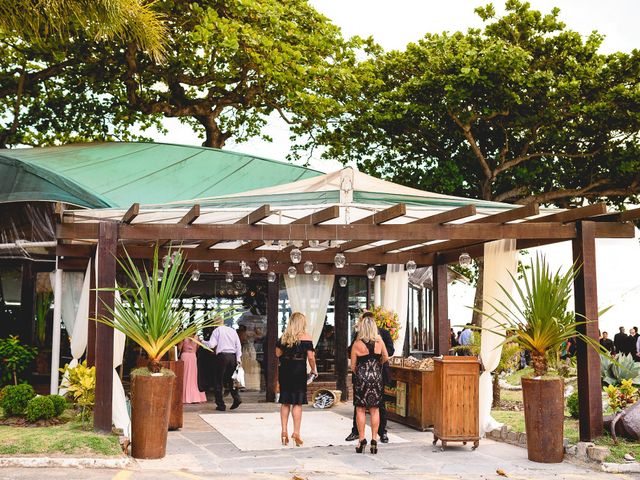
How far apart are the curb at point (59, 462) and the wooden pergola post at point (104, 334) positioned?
1.01 metres

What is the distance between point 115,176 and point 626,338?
13750 millimetres

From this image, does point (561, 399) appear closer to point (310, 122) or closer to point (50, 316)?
point (50, 316)

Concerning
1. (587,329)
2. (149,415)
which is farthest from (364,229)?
(149,415)

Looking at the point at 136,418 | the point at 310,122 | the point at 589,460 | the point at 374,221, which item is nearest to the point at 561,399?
the point at 589,460

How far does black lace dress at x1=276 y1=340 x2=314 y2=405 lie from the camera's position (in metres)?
8.60

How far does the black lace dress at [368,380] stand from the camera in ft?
27.0

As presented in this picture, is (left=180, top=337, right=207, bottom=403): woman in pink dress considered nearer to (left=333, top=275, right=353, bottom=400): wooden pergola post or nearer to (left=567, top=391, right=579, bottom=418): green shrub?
(left=333, top=275, right=353, bottom=400): wooden pergola post

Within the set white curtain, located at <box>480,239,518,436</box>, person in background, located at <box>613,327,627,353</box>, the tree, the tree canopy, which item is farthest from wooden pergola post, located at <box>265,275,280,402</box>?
person in background, located at <box>613,327,627,353</box>

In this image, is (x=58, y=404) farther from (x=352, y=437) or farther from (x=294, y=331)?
(x=352, y=437)

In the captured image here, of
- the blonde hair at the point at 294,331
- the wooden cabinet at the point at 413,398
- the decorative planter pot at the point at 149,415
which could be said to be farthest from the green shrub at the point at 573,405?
the decorative planter pot at the point at 149,415

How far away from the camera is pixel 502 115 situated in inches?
728

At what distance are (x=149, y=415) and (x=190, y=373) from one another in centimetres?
554

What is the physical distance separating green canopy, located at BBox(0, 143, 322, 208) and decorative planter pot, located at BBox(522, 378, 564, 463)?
7009 millimetres

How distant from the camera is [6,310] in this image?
13703 mm
